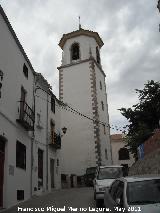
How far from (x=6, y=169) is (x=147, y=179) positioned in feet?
27.2

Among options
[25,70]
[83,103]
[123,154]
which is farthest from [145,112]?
[123,154]

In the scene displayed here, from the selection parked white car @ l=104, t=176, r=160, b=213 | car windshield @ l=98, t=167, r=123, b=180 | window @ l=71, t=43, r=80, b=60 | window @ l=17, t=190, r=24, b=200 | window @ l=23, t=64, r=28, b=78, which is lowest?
window @ l=17, t=190, r=24, b=200

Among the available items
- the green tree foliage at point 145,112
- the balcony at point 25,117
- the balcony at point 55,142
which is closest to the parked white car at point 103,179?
the balcony at point 25,117

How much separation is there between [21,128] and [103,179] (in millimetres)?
5570

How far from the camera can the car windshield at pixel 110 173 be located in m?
14.1

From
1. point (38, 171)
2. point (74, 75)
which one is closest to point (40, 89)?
point (38, 171)

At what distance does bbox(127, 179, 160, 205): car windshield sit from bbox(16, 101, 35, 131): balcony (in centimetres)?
986

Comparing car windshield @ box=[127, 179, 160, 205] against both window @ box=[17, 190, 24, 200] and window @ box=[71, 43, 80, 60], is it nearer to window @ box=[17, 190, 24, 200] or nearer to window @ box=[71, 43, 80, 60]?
window @ box=[17, 190, 24, 200]

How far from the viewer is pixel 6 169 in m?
13.7

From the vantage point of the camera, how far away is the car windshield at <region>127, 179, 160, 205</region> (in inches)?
252

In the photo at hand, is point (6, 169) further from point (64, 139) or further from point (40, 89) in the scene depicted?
point (64, 139)

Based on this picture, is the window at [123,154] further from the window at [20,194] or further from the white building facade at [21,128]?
the window at [20,194]

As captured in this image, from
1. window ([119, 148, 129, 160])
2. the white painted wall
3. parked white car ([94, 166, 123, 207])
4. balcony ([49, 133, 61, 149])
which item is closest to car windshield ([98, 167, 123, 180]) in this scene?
parked white car ([94, 166, 123, 207])

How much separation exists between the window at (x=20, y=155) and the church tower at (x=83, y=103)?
14319 millimetres
